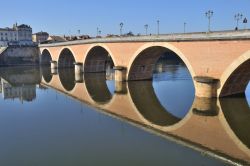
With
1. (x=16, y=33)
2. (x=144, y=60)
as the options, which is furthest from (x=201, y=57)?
(x=16, y=33)

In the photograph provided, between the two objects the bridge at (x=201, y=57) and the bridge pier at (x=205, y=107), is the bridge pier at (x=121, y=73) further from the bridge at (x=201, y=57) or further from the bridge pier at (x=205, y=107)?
the bridge pier at (x=205, y=107)

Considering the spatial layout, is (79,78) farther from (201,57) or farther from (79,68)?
(201,57)

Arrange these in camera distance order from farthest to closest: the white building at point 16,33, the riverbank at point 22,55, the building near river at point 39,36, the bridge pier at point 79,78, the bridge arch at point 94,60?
1. the building near river at point 39,36
2. the white building at point 16,33
3. the riverbank at point 22,55
4. the bridge arch at point 94,60
5. the bridge pier at point 79,78

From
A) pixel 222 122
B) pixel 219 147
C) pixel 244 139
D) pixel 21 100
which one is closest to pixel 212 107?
pixel 222 122

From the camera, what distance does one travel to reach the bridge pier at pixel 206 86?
892 inches

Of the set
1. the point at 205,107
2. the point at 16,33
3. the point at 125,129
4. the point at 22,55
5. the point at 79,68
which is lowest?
the point at 125,129

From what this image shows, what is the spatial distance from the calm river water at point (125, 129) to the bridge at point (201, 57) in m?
1.34

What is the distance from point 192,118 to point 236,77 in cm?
474

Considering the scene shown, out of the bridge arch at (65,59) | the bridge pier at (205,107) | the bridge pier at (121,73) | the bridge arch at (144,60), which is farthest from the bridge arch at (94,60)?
the bridge pier at (205,107)

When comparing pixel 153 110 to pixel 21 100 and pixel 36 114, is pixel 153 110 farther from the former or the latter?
pixel 21 100

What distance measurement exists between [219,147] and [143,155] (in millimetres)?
3605

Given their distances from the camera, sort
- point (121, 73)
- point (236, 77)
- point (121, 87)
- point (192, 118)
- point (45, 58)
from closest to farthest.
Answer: point (192, 118)
point (236, 77)
point (121, 87)
point (121, 73)
point (45, 58)

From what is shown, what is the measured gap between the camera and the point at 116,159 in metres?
14.5

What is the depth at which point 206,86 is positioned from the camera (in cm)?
2311
